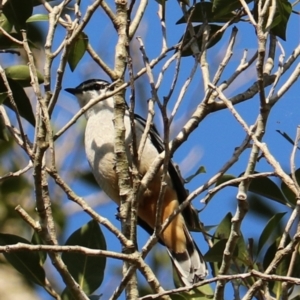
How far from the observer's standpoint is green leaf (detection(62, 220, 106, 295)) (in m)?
2.64

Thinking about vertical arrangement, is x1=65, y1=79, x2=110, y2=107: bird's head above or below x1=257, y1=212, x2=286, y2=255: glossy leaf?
above

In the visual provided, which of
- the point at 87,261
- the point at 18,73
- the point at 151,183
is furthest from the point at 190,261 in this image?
the point at 18,73

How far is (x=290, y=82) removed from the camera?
2363 mm

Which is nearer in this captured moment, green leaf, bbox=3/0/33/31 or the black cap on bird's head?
green leaf, bbox=3/0/33/31

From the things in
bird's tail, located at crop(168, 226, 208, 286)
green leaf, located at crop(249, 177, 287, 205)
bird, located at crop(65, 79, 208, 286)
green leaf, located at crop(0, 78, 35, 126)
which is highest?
green leaf, located at crop(0, 78, 35, 126)

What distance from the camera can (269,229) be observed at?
260 centimetres

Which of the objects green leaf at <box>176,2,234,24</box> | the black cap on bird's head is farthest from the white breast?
green leaf at <box>176,2,234,24</box>

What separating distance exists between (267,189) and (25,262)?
90cm

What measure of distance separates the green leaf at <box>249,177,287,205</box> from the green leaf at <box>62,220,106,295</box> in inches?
23.0

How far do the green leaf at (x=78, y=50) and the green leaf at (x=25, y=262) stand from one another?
26.5 inches

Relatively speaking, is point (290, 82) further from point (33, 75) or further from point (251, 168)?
point (33, 75)

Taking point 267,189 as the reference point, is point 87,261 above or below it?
below

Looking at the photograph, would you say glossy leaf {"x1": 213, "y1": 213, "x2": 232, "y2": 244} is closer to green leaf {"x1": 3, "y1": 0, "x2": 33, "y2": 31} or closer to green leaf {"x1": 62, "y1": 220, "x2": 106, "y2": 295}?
green leaf {"x1": 62, "y1": 220, "x2": 106, "y2": 295}

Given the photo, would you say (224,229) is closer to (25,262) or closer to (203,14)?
(25,262)
